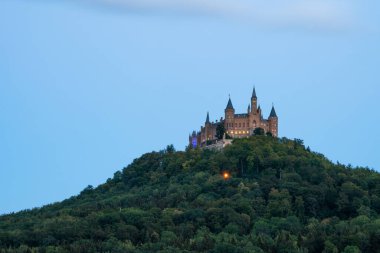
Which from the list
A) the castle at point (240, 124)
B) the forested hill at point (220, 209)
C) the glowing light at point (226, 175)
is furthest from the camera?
the castle at point (240, 124)

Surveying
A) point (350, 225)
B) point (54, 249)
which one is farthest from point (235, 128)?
point (54, 249)

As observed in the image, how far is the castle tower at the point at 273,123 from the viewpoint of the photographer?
13779 centimetres

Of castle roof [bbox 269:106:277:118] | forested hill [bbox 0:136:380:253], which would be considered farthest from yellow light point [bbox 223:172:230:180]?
castle roof [bbox 269:106:277:118]

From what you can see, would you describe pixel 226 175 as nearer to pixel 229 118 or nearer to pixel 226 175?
pixel 226 175

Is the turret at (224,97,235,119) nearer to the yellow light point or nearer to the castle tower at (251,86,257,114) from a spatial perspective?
the castle tower at (251,86,257,114)

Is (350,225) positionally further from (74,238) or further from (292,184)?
(74,238)

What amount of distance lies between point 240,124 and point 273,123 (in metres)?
4.37

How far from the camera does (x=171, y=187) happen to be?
375ft

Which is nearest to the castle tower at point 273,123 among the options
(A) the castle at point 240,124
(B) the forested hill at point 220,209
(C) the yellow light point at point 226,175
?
(A) the castle at point 240,124

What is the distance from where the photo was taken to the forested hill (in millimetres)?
88438

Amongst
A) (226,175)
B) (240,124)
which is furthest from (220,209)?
(240,124)

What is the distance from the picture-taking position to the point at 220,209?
100 metres

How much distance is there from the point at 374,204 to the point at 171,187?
860 inches

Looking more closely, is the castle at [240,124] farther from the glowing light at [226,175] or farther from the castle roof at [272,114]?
the glowing light at [226,175]
